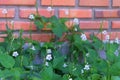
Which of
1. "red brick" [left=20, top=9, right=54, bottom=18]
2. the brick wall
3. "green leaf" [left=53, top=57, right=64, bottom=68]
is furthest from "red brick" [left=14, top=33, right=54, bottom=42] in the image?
"green leaf" [left=53, top=57, right=64, bottom=68]

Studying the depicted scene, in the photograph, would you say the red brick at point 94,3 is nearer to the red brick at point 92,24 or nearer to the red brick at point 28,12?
the red brick at point 92,24

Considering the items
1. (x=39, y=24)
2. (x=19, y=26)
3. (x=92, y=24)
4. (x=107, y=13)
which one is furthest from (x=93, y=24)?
(x=19, y=26)

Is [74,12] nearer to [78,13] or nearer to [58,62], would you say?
[78,13]

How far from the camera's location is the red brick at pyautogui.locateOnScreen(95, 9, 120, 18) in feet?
7.57

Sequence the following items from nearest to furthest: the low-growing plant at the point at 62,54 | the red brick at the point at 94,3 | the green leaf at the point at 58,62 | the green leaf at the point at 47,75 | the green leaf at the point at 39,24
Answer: the green leaf at the point at 47,75, the low-growing plant at the point at 62,54, the green leaf at the point at 58,62, the green leaf at the point at 39,24, the red brick at the point at 94,3

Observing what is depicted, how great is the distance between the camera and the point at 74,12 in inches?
89.4

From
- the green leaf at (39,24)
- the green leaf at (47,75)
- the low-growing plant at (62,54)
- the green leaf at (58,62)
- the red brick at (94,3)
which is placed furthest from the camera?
the red brick at (94,3)

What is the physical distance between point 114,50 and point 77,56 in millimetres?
293

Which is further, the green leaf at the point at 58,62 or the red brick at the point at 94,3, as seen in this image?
the red brick at the point at 94,3

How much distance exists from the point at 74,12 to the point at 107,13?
225 millimetres

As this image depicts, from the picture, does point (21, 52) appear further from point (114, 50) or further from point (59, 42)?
point (114, 50)

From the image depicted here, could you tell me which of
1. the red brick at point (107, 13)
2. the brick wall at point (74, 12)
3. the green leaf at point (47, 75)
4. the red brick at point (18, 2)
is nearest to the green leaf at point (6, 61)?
the green leaf at point (47, 75)

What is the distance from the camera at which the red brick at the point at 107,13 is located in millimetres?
2309

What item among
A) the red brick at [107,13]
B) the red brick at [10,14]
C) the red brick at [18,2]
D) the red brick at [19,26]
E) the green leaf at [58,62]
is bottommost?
the green leaf at [58,62]
